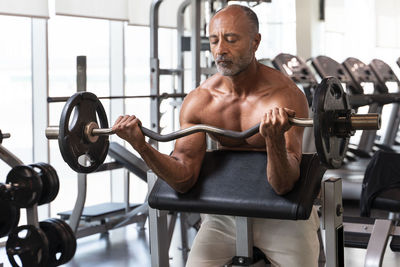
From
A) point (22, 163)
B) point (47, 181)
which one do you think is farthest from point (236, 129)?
point (22, 163)

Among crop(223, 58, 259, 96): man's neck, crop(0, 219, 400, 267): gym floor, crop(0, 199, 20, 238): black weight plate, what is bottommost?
crop(0, 219, 400, 267): gym floor

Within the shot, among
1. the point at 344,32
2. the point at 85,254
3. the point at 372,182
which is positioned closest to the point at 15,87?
the point at 344,32

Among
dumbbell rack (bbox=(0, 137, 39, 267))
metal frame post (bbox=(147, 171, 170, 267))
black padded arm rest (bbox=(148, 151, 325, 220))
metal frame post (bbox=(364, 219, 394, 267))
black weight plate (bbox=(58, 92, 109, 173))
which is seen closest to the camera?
black padded arm rest (bbox=(148, 151, 325, 220))

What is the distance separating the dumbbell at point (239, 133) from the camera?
1.69 meters

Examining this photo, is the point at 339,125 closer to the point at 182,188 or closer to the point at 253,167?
the point at 253,167

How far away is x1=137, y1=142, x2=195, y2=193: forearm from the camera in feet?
6.21

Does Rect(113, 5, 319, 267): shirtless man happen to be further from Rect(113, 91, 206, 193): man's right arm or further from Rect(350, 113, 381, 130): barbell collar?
Rect(350, 113, 381, 130): barbell collar

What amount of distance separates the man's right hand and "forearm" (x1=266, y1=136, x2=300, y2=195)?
1.22 feet

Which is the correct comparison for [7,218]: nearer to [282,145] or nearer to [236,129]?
[236,129]

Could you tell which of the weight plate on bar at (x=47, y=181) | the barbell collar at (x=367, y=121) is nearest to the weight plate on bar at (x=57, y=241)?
the weight plate on bar at (x=47, y=181)

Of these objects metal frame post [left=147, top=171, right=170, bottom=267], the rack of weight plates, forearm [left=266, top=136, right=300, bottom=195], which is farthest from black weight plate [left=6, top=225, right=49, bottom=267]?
forearm [left=266, top=136, right=300, bottom=195]

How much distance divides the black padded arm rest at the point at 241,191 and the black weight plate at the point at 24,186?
45.2 inches

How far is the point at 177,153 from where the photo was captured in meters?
2.04

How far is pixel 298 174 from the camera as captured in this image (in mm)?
1848
